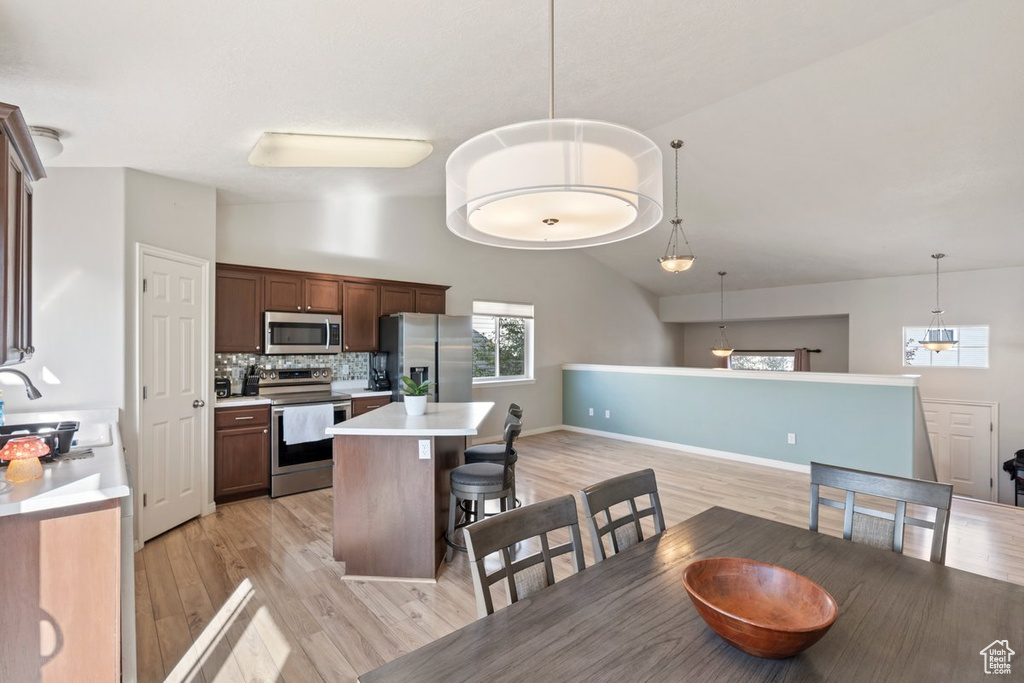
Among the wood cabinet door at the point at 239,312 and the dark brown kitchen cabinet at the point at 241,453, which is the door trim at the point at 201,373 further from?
the wood cabinet door at the point at 239,312

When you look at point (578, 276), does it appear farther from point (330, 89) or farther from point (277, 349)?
point (330, 89)

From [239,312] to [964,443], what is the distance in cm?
Result: 922

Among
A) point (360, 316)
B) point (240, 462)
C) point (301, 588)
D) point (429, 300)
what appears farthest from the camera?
point (429, 300)

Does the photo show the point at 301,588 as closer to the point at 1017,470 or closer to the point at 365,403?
the point at 365,403

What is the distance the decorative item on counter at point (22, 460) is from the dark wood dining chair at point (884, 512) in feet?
9.15

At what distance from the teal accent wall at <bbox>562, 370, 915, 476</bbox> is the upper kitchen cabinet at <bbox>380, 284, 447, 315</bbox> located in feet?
8.90

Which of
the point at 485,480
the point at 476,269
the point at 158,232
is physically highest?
the point at 476,269

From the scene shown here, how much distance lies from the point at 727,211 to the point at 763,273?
2.26 meters

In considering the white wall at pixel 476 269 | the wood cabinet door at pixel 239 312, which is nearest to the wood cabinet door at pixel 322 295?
the white wall at pixel 476 269

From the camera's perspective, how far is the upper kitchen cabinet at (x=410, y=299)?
5.23 meters

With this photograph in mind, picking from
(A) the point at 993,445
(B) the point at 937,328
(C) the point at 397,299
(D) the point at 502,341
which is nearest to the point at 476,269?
(D) the point at 502,341

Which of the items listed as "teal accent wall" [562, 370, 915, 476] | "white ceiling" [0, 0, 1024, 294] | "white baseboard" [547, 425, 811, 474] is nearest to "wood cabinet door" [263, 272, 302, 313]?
"white ceiling" [0, 0, 1024, 294]

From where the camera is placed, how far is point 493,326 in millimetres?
6719

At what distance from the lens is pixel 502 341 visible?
Answer: 6.82 m
